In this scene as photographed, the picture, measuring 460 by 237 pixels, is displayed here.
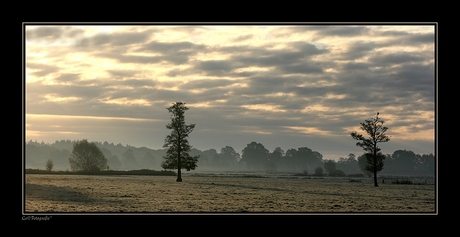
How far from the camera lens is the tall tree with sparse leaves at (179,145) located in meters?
64.3

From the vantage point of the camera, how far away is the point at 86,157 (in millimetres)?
106438

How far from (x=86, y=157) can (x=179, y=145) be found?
4843 centimetres

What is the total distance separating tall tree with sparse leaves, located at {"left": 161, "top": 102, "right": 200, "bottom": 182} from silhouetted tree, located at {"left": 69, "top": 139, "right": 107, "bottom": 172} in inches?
1711

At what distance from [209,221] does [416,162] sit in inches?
7238

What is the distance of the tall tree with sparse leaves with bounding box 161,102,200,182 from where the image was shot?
64.3m

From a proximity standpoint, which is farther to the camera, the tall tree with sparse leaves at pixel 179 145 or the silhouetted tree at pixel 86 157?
the silhouetted tree at pixel 86 157

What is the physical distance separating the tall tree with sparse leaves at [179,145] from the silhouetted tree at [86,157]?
43.4 metres

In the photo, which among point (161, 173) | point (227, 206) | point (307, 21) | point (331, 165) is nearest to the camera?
point (307, 21)

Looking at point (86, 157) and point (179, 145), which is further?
point (86, 157)
